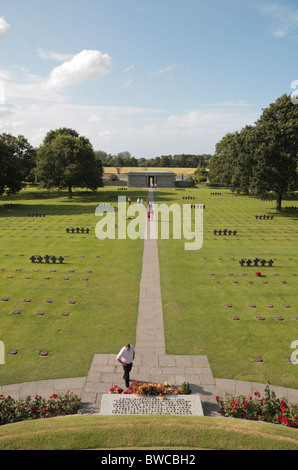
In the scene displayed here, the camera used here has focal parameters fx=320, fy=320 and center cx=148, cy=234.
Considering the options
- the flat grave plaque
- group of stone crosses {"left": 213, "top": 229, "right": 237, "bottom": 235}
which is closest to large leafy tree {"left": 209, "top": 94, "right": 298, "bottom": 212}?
group of stone crosses {"left": 213, "top": 229, "right": 237, "bottom": 235}

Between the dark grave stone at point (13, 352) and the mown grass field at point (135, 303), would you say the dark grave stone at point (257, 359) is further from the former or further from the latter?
the dark grave stone at point (13, 352)

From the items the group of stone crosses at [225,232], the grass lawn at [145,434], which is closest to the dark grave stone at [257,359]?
the grass lawn at [145,434]

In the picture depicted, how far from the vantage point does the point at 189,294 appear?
17594 millimetres

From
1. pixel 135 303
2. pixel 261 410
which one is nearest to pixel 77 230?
pixel 135 303

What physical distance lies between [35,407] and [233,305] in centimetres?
1051

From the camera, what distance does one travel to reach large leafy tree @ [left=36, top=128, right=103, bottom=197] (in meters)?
62.3

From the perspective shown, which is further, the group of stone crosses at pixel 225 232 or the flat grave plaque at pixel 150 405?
the group of stone crosses at pixel 225 232

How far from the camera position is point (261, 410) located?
8945 millimetres

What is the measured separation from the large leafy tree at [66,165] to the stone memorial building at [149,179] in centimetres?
3188

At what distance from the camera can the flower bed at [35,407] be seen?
8632mm

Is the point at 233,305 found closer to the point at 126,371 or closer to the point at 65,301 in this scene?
the point at 126,371
